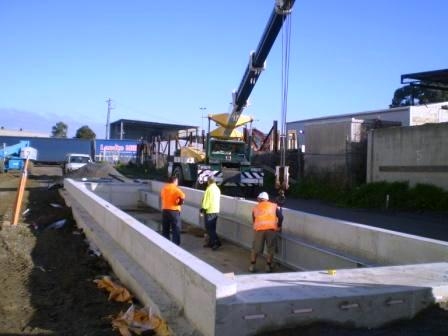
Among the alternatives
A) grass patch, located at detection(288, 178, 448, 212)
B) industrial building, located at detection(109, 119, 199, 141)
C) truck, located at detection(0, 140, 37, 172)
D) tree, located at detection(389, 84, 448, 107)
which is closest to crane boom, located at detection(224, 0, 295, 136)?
grass patch, located at detection(288, 178, 448, 212)

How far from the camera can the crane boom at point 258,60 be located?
2011 centimetres

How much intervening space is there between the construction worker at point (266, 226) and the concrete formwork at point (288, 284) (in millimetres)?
822

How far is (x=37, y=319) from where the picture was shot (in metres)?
6.64

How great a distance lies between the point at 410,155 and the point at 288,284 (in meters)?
17.7

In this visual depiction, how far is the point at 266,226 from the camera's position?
11180 millimetres

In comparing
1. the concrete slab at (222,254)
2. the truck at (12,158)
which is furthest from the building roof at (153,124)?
the concrete slab at (222,254)

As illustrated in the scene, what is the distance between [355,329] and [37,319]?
143 inches

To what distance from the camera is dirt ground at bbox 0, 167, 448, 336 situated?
5.58m

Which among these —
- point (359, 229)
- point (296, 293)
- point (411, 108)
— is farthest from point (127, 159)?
point (296, 293)

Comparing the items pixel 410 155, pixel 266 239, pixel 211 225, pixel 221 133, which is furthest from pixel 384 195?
pixel 266 239

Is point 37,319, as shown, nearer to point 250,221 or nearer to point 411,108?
point 250,221

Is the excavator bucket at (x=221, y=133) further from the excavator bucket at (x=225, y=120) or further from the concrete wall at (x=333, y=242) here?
the concrete wall at (x=333, y=242)

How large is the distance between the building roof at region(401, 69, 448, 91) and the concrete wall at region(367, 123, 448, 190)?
249 inches

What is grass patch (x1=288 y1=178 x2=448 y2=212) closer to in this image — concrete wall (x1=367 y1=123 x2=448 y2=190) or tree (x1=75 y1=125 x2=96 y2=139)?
concrete wall (x1=367 y1=123 x2=448 y2=190)
